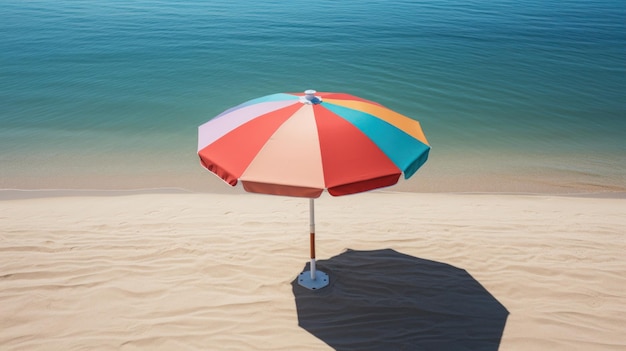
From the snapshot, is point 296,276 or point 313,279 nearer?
point 313,279

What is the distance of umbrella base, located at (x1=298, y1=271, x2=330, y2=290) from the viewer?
5625 millimetres

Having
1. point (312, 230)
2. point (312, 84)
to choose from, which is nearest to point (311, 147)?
point (312, 230)

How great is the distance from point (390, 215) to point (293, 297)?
120 inches

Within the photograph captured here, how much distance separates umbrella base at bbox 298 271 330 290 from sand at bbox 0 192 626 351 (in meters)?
0.12

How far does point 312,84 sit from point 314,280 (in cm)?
1456

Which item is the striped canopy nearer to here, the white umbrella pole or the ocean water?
the white umbrella pole

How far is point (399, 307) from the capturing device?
5332 mm

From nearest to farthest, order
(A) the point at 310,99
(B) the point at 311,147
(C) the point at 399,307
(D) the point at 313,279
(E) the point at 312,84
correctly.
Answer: (B) the point at 311,147, (A) the point at 310,99, (C) the point at 399,307, (D) the point at 313,279, (E) the point at 312,84

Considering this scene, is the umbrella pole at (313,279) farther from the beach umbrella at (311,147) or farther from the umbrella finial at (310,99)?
the umbrella finial at (310,99)

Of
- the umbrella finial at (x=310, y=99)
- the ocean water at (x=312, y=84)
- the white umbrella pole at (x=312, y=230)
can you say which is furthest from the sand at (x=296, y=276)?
the ocean water at (x=312, y=84)

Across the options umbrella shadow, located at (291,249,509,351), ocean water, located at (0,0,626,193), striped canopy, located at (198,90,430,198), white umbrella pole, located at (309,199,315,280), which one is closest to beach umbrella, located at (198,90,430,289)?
striped canopy, located at (198,90,430,198)

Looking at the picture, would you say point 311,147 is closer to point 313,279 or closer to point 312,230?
point 312,230

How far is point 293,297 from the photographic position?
5.46 metres

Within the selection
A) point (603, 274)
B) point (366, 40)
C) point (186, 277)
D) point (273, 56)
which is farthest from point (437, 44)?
point (186, 277)
